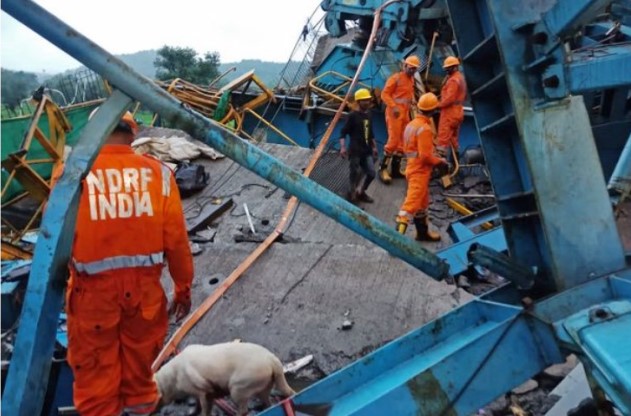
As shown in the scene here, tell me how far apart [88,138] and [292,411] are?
1426 mm

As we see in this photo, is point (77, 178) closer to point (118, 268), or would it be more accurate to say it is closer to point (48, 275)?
point (48, 275)

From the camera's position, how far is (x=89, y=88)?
1142 centimetres

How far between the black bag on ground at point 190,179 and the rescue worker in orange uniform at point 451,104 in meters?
3.61

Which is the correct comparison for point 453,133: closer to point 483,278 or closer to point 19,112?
point 483,278

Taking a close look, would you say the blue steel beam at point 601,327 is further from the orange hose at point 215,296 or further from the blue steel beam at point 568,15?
the orange hose at point 215,296

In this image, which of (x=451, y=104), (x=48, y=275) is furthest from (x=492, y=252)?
(x=451, y=104)

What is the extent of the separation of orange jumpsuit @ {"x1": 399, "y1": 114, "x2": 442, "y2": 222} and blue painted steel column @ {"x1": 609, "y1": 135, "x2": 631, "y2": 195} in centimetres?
213

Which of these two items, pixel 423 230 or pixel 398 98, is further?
pixel 398 98

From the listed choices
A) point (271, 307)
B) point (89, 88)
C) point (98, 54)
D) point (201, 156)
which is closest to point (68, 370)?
point (271, 307)

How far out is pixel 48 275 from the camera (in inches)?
79.7

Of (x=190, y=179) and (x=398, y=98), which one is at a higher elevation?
(x=398, y=98)

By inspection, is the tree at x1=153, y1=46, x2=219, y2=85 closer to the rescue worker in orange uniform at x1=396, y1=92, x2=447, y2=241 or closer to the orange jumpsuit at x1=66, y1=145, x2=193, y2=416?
the rescue worker in orange uniform at x1=396, y1=92, x2=447, y2=241

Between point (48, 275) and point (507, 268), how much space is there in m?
1.93

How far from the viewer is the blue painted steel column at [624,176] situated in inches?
135
